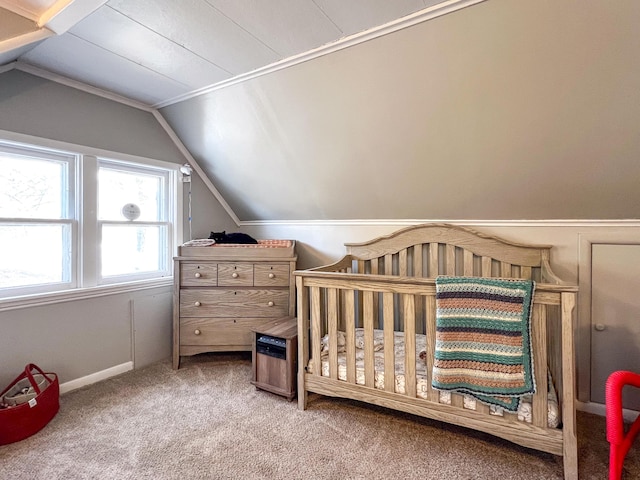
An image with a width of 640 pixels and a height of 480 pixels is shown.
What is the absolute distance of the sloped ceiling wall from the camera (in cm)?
141

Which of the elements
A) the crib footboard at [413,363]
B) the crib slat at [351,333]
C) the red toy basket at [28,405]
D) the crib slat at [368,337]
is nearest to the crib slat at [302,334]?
the crib footboard at [413,363]

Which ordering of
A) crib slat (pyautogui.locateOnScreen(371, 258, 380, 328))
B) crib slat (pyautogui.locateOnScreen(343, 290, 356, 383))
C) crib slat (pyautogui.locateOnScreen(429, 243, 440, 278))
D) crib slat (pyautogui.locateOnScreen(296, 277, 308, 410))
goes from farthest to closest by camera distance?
crib slat (pyautogui.locateOnScreen(371, 258, 380, 328)) < crib slat (pyautogui.locateOnScreen(429, 243, 440, 278)) < crib slat (pyautogui.locateOnScreen(296, 277, 308, 410)) < crib slat (pyautogui.locateOnScreen(343, 290, 356, 383))

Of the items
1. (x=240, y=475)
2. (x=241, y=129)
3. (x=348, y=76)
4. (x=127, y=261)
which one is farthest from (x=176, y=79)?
(x=240, y=475)

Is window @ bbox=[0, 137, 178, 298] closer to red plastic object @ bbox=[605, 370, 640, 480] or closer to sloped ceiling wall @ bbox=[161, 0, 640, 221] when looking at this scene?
sloped ceiling wall @ bbox=[161, 0, 640, 221]

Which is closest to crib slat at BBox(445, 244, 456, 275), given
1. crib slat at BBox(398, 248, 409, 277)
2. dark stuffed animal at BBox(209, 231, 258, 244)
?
crib slat at BBox(398, 248, 409, 277)

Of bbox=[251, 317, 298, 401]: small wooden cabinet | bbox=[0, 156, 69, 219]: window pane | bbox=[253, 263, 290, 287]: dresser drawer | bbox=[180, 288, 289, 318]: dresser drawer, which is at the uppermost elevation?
bbox=[0, 156, 69, 219]: window pane

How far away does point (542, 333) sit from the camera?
1.47m

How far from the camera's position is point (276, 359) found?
2.17m

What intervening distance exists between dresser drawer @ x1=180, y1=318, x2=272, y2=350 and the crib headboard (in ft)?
3.28

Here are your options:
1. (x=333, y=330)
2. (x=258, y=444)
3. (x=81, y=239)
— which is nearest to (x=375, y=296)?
(x=333, y=330)

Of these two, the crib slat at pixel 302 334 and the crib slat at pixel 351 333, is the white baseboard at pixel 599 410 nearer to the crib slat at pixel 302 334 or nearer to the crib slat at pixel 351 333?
the crib slat at pixel 351 333

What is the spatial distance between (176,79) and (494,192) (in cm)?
222

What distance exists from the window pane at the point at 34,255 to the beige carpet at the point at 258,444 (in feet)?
2.71

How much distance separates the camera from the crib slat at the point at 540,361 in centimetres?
146
